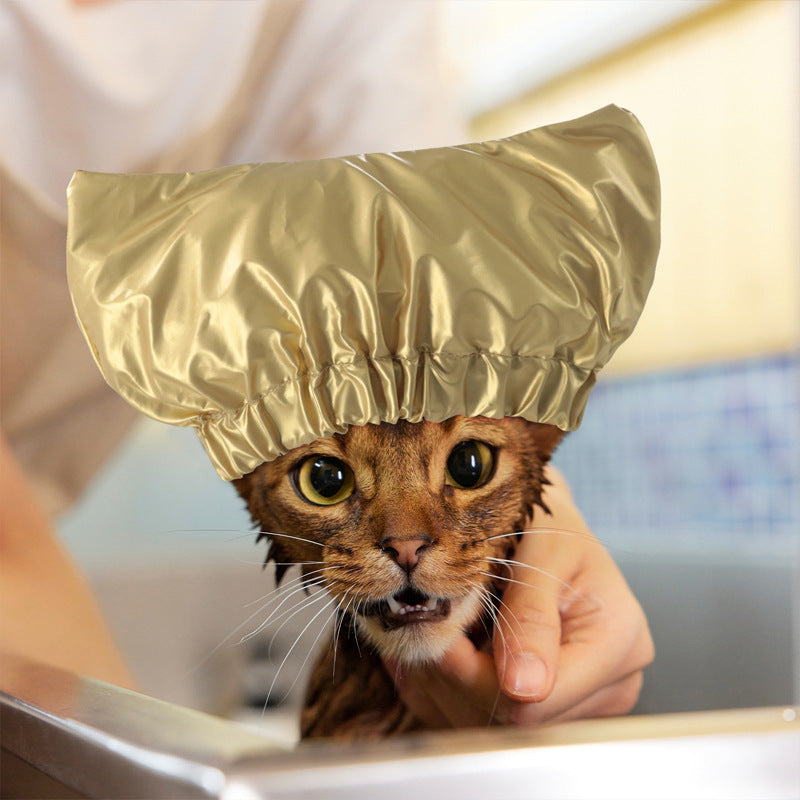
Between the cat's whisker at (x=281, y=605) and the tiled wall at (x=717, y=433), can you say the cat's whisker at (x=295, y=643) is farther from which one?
the tiled wall at (x=717, y=433)

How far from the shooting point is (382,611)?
218 millimetres

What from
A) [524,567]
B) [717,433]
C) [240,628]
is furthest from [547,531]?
[717,433]

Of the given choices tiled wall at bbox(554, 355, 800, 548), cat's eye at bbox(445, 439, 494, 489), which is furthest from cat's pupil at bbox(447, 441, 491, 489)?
tiled wall at bbox(554, 355, 800, 548)

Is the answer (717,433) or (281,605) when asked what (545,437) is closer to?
(281,605)

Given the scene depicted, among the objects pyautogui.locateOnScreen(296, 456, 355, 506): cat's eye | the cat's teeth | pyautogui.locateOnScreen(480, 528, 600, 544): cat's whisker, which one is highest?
pyautogui.locateOnScreen(296, 456, 355, 506): cat's eye

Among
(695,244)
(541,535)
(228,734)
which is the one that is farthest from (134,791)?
(695,244)

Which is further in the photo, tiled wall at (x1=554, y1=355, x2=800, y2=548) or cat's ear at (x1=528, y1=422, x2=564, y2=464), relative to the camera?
tiled wall at (x1=554, y1=355, x2=800, y2=548)

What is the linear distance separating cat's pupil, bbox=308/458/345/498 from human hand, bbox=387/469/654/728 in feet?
0.20

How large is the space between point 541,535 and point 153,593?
0.27 m

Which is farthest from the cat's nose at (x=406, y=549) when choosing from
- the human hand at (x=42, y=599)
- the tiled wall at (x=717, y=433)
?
the tiled wall at (x=717, y=433)

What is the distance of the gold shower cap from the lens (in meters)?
0.21

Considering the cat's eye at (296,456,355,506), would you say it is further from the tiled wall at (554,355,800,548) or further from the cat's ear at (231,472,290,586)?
the tiled wall at (554,355,800,548)

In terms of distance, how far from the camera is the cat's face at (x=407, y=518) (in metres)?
0.21

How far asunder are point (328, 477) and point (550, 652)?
0.09 meters
